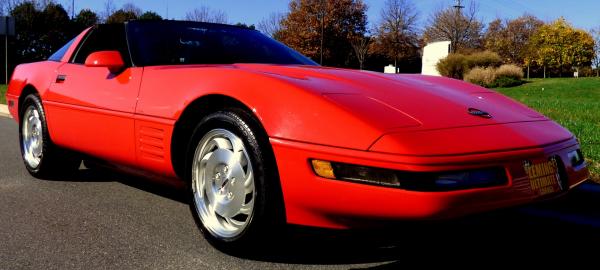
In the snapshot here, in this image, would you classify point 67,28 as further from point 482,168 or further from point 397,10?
point 482,168

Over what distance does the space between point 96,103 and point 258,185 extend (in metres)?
1.68

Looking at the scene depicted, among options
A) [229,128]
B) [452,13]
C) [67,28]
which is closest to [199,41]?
[229,128]

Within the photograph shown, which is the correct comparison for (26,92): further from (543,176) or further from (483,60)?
(483,60)

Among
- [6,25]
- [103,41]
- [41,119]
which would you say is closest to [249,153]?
[103,41]

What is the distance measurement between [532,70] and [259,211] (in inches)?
2572

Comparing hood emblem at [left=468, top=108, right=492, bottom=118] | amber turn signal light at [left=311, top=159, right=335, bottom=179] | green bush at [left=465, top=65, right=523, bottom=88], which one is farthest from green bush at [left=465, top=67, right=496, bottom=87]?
amber turn signal light at [left=311, top=159, right=335, bottom=179]

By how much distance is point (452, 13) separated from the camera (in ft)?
168

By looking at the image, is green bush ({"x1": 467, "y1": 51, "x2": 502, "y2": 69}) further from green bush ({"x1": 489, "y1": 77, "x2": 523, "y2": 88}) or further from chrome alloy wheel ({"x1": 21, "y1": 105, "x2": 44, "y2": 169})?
chrome alloy wheel ({"x1": 21, "y1": 105, "x2": 44, "y2": 169})

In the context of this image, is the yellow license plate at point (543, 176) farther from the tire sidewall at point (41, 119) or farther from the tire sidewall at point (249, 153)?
the tire sidewall at point (41, 119)

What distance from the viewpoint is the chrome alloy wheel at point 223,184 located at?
110 inches

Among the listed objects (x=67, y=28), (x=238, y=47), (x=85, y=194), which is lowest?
(x=85, y=194)

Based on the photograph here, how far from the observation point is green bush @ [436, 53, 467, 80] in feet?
85.9

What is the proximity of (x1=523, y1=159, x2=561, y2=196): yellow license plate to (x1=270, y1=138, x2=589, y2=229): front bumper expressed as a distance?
0.09ft

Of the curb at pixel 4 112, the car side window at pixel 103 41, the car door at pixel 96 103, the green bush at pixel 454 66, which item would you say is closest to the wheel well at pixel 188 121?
the car door at pixel 96 103
